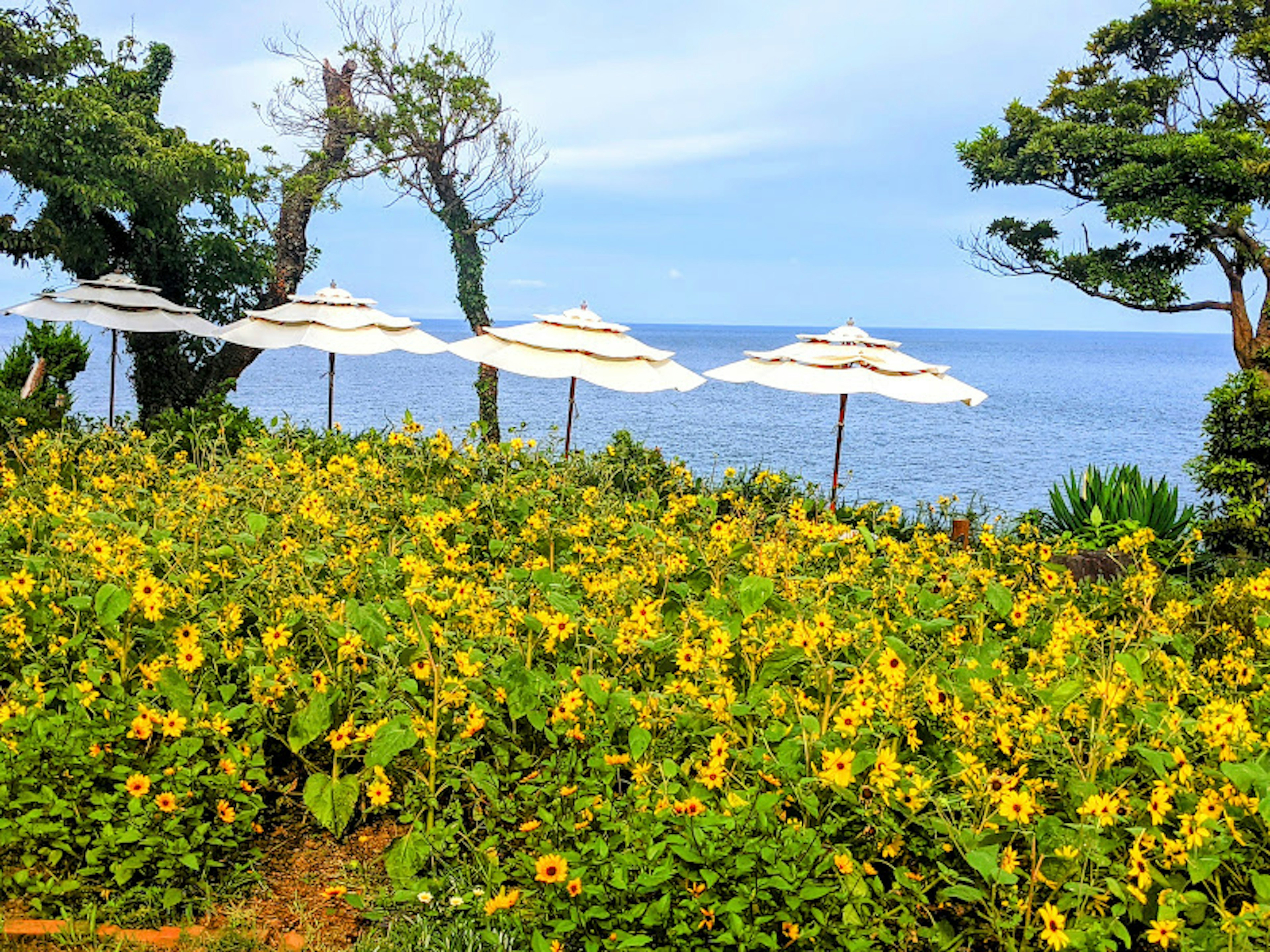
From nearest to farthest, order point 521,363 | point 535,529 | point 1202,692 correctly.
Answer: point 1202,692, point 535,529, point 521,363

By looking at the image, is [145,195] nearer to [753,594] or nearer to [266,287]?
[266,287]

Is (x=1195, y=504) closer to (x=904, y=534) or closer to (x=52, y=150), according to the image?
(x=904, y=534)

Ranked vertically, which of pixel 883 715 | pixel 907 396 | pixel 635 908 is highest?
pixel 907 396

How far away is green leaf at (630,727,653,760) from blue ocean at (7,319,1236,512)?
4.67m

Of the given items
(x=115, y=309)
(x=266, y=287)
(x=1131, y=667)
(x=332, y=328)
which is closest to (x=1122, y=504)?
(x=1131, y=667)

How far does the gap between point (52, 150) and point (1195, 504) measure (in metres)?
14.4

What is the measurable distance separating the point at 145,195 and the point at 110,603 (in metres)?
13.8

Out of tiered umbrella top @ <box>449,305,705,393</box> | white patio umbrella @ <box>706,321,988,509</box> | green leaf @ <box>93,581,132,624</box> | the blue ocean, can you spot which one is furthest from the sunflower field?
tiered umbrella top @ <box>449,305,705,393</box>

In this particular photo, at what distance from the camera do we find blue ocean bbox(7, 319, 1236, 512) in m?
31.4

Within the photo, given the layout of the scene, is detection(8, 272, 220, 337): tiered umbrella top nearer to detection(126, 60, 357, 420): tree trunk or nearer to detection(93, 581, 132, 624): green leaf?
detection(126, 60, 357, 420): tree trunk

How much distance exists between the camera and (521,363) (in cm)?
1016

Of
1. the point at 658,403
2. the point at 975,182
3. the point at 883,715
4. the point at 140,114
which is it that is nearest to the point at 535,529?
the point at 883,715

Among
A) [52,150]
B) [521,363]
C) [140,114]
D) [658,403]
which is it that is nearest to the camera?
[521,363]

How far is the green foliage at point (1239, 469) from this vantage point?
11.1 meters
